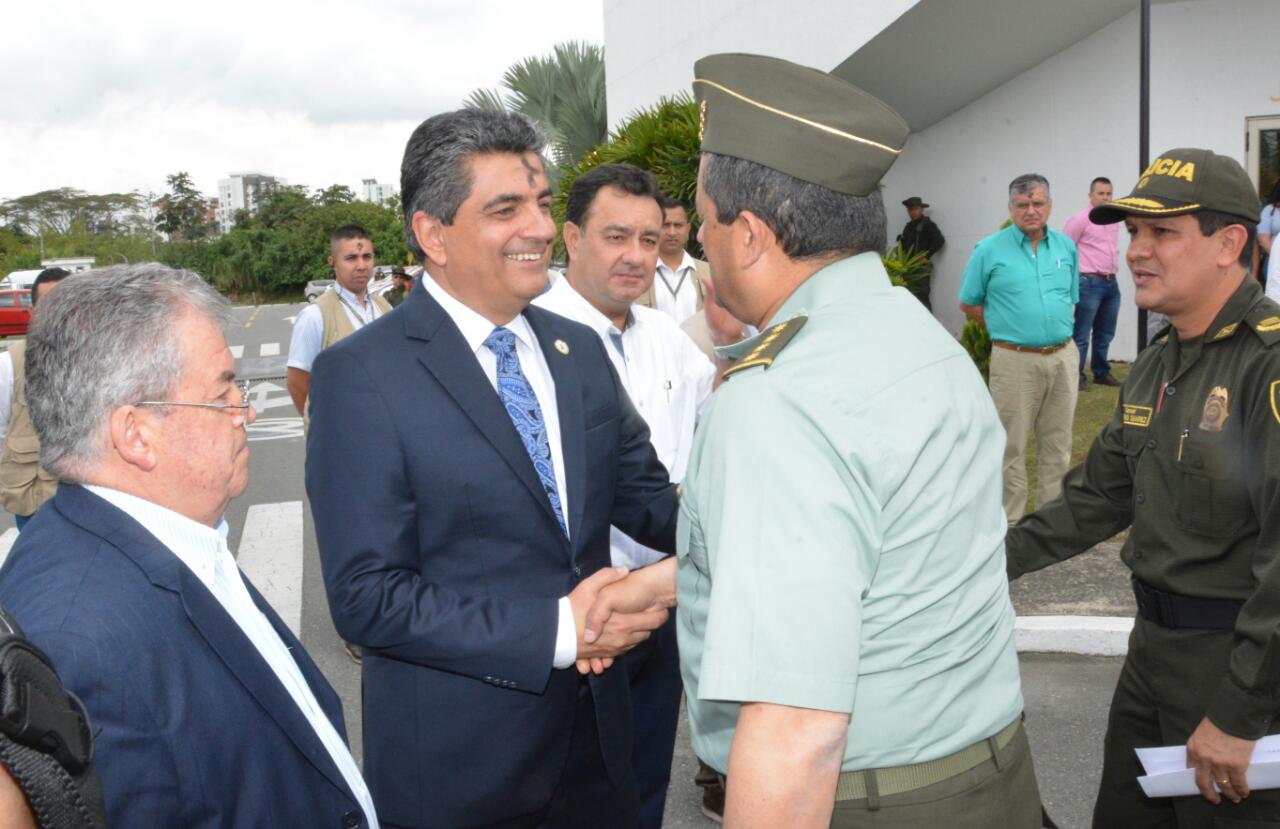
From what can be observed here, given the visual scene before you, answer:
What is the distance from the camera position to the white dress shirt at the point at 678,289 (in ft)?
22.7

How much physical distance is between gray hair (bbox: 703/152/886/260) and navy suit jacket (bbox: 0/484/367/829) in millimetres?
1074

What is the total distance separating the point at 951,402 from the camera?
1.64 metres

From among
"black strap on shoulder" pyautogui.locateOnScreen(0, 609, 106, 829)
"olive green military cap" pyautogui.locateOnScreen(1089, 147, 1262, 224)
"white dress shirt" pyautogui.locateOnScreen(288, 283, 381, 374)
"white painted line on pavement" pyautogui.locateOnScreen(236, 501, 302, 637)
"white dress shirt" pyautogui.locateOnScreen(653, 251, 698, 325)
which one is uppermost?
"olive green military cap" pyautogui.locateOnScreen(1089, 147, 1262, 224)

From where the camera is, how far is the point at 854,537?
58.8 inches

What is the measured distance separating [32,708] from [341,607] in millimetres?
1157

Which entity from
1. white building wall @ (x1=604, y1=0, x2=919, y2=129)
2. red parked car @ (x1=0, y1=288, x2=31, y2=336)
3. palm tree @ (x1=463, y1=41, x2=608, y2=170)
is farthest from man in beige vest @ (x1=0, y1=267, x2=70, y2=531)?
red parked car @ (x1=0, y1=288, x2=31, y2=336)

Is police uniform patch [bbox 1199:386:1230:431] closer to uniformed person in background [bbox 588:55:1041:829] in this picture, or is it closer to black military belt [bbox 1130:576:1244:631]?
black military belt [bbox 1130:576:1244:631]

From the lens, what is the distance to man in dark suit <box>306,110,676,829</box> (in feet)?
7.22

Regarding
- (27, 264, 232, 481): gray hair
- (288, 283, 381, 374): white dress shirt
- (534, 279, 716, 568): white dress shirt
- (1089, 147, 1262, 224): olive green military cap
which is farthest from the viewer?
(288, 283, 381, 374): white dress shirt

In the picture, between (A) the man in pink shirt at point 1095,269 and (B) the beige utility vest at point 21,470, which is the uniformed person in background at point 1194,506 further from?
(A) the man in pink shirt at point 1095,269

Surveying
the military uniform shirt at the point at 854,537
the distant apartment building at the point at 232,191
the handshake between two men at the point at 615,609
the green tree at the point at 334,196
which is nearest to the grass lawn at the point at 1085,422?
the handshake between two men at the point at 615,609

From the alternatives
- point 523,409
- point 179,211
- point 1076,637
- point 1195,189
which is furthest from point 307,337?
point 179,211

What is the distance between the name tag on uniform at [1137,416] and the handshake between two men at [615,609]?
136cm

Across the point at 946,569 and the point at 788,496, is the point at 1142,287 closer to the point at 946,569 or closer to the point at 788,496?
the point at 946,569
